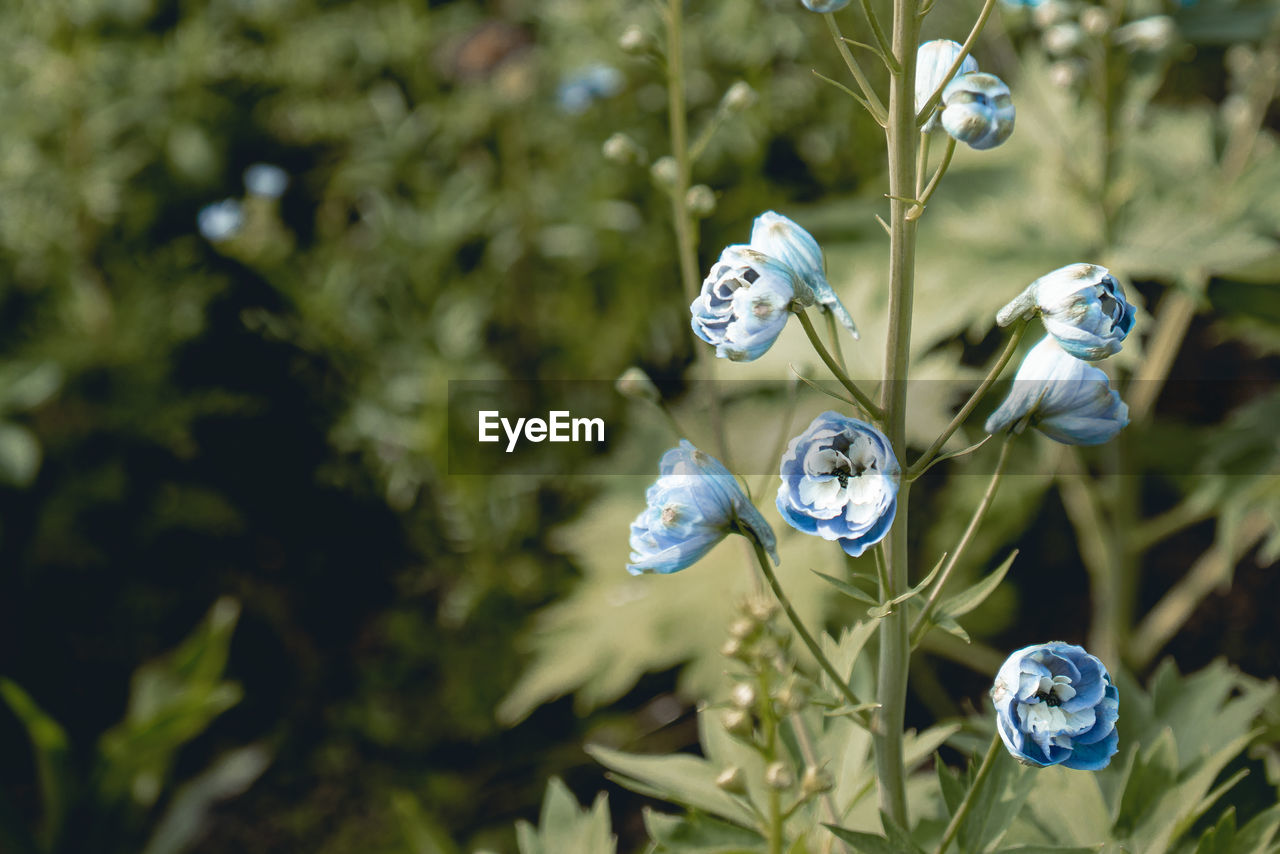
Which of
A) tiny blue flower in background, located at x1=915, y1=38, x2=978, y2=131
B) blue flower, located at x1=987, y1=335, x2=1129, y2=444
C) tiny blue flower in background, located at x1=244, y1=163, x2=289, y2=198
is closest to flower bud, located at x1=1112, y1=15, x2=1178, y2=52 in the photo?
tiny blue flower in background, located at x1=915, y1=38, x2=978, y2=131

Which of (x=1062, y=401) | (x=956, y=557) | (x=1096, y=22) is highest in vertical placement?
(x=1096, y=22)

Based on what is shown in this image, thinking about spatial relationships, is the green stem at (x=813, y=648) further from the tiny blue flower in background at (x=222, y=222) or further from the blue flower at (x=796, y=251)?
the tiny blue flower in background at (x=222, y=222)

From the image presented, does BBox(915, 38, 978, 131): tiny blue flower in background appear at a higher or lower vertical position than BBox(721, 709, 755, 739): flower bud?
higher

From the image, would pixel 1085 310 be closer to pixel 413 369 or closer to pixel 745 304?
pixel 745 304

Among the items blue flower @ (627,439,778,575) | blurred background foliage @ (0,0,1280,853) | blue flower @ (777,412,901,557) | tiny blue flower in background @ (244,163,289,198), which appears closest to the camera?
blue flower @ (777,412,901,557)

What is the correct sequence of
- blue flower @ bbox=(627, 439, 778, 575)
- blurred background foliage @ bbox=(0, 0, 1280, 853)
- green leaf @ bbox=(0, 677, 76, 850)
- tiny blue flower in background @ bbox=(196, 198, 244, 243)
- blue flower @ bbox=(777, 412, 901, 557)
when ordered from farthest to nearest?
1. tiny blue flower in background @ bbox=(196, 198, 244, 243)
2. blurred background foliage @ bbox=(0, 0, 1280, 853)
3. green leaf @ bbox=(0, 677, 76, 850)
4. blue flower @ bbox=(627, 439, 778, 575)
5. blue flower @ bbox=(777, 412, 901, 557)

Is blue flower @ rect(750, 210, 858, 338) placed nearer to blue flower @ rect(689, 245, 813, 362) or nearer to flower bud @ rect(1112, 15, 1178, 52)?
blue flower @ rect(689, 245, 813, 362)

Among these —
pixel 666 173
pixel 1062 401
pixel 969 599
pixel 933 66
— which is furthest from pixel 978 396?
pixel 666 173

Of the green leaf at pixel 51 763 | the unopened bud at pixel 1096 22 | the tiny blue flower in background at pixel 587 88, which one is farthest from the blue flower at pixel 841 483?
the tiny blue flower in background at pixel 587 88
